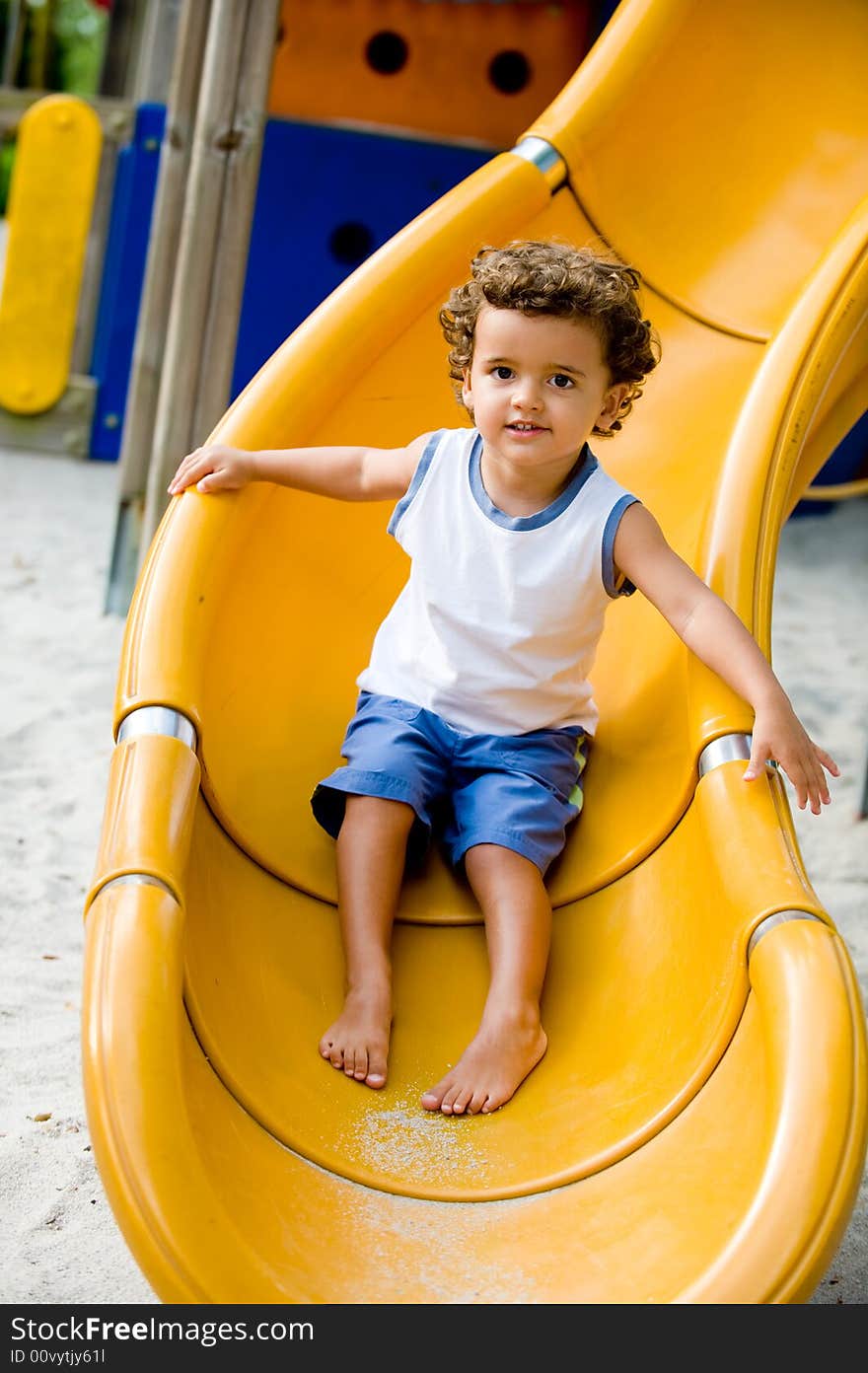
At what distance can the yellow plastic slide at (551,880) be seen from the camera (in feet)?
3.99

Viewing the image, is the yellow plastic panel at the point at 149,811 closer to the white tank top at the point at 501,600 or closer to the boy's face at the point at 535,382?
the white tank top at the point at 501,600

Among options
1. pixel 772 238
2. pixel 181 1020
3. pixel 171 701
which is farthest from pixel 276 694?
pixel 772 238

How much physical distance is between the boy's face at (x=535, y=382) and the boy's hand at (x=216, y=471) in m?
0.32

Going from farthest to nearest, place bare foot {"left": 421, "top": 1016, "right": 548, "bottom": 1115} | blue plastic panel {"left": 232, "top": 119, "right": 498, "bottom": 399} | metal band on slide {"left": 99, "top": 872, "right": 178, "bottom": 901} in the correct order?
blue plastic panel {"left": 232, "top": 119, "right": 498, "bottom": 399} < bare foot {"left": 421, "top": 1016, "right": 548, "bottom": 1115} < metal band on slide {"left": 99, "top": 872, "right": 178, "bottom": 901}

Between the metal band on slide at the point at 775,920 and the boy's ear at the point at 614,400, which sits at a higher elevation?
the boy's ear at the point at 614,400

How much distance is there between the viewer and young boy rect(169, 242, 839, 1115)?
1.54m

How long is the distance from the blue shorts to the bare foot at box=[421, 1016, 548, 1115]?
0.20 meters

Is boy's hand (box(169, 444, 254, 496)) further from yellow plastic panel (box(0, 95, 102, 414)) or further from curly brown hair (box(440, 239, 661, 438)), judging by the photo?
yellow plastic panel (box(0, 95, 102, 414))

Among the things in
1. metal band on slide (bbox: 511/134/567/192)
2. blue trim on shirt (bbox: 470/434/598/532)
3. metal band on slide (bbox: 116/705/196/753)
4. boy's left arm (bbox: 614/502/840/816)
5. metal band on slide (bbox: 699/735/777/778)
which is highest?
metal band on slide (bbox: 511/134/567/192)

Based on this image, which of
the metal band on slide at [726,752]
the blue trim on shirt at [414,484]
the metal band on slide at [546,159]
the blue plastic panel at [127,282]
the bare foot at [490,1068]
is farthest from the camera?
the blue plastic panel at [127,282]

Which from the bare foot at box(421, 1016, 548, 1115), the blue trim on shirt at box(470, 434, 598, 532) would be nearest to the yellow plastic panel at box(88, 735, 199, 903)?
the bare foot at box(421, 1016, 548, 1115)

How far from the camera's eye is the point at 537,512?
67.9 inches

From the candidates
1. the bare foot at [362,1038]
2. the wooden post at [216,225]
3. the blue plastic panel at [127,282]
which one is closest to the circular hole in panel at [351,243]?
the blue plastic panel at [127,282]

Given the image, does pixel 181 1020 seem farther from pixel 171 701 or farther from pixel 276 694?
pixel 276 694
